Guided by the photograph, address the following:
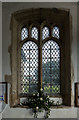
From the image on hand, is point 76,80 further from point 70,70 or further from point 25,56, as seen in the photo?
point 25,56

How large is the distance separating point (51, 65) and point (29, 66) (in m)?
0.49

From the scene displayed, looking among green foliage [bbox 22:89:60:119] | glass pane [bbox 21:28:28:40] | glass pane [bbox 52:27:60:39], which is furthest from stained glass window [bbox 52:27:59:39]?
green foliage [bbox 22:89:60:119]

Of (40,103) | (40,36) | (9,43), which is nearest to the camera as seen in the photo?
(40,103)

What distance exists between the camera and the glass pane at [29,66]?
4082 millimetres

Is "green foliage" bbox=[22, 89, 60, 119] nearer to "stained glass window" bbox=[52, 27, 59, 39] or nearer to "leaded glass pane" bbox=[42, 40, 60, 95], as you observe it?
"leaded glass pane" bbox=[42, 40, 60, 95]

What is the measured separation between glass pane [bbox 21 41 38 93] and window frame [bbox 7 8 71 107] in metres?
0.11

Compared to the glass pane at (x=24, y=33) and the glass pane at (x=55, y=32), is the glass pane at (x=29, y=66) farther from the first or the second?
the glass pane at (x=55, y=32)

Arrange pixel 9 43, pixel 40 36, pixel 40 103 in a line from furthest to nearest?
pixel 40 36
pixel 9 43
pixel 40 103

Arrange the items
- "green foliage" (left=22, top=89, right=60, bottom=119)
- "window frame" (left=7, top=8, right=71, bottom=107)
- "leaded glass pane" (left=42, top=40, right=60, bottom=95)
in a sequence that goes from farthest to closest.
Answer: "leaded glass pane" (left=42, top=40, right=60, bottom=95) → "window frame" (left=7, top=8, right=71, bottom=107) → "green foliage" (left=22, top=89, right=60, bottom=119)

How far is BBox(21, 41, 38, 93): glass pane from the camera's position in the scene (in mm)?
4082

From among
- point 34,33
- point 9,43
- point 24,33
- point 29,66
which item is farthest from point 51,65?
point 9,43

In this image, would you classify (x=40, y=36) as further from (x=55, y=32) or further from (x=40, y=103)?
(x=40, y=103)

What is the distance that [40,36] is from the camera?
4.07 meters

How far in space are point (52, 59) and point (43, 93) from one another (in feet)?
2.56
